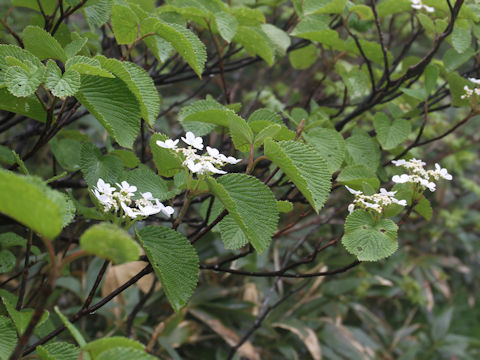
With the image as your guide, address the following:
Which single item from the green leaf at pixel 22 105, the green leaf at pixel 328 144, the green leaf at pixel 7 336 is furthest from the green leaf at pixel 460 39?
→ the green leaf at pixel 7 336

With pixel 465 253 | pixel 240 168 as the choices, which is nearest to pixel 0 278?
pixel 240 168

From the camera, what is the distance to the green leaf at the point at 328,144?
871 mm

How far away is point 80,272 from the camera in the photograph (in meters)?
1.84

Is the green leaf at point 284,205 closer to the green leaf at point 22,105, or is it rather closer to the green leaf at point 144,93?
the green leaf at point 144,93

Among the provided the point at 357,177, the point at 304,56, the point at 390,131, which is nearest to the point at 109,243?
the point at 357,177

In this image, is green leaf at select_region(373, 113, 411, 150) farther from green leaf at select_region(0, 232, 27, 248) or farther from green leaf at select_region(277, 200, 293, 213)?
green leaf at select_region(0, 232, 27, 248)

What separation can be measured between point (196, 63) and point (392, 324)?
2.51m

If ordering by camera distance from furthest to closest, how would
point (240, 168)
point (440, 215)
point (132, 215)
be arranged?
point (440, 215) → point (240, 168) → point (132, 215)

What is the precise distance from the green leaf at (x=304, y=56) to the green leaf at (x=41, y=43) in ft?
2.64

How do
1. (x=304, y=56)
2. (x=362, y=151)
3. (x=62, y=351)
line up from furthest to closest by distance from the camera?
(x=304, y=56) → (x=362, y=151) → (x=62, y=351)

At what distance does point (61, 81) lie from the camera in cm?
60

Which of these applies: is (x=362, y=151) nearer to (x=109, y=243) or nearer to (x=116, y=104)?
(x=116, y=104)

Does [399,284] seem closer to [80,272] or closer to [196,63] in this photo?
[80,272]

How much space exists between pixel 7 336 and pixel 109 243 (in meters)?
0.29
